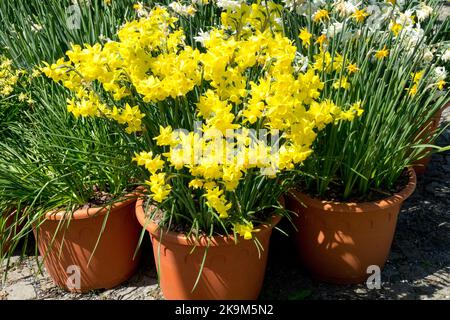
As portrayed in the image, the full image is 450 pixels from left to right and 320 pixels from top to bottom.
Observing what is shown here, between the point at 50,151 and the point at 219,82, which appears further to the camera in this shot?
the point at 50,151

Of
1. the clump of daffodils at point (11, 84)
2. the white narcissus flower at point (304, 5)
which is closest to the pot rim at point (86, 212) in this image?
the clump of daffodils at point (11, 84)

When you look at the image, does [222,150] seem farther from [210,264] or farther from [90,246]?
[90,246]

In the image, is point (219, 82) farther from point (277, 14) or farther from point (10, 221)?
point (10, 221)

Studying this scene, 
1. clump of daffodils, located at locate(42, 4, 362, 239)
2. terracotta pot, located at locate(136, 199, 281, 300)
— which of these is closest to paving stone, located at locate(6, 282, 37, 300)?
terracotta pot, located at locate(136, 199, 281, 300)

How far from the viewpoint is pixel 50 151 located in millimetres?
2121

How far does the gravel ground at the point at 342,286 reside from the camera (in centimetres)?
228

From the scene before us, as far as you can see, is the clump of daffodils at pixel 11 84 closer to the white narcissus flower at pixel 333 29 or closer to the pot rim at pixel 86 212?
the pot rim at pixel 86 212

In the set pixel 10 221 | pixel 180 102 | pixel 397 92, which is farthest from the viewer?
pixel 10 221

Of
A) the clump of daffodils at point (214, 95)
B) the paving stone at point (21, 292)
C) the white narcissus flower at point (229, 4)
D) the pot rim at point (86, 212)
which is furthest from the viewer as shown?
the paving stone at point (21, 292)

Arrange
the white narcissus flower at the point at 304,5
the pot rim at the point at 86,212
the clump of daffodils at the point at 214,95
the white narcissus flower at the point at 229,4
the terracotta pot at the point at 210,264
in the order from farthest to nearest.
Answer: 1. the white narcissus flower at the point at 304,5
2. the pot rim at the point at 86,212
3. the terracotta pot at the point at 210,264
4. the white narcissus flower at the point at 229,4
5. the clump of daffodils at the point at 214,95

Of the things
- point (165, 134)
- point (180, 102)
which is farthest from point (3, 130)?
point (165, 134)

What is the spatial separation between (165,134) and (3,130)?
4.19 feet

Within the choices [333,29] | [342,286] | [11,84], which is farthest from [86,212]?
[333,29]

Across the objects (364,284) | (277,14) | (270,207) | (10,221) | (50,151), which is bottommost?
(364,284)
